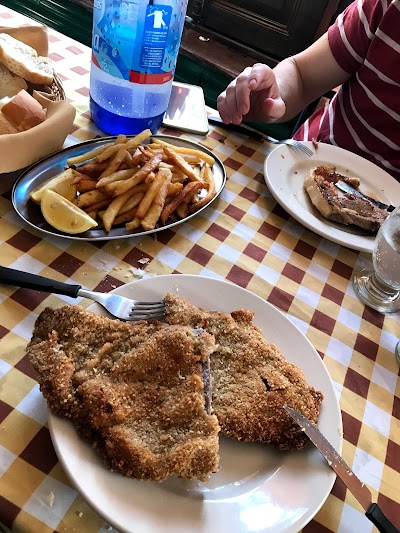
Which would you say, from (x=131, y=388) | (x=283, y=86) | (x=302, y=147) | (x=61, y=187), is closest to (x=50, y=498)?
(x=131, y=388)

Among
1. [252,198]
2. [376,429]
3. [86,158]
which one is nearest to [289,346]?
[376,429]

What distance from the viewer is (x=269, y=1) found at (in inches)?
150

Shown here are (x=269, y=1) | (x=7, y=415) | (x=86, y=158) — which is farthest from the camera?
(x=269, y=1)

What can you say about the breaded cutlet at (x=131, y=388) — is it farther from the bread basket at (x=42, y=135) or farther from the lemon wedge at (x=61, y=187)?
the bread basket at (x=42, y=135)

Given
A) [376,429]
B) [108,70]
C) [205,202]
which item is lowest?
[376,429]

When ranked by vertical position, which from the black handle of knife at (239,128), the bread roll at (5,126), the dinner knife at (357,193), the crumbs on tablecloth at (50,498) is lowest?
the crumbs on tablecloth at (50,498)

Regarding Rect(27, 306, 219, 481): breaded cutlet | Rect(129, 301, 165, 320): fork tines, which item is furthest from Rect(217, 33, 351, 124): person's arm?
Rect(27, 306, 219, 481): breaded cutlet

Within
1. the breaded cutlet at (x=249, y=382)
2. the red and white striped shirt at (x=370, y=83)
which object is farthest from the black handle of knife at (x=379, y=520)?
the red and white striped shirt at (x=370, y=83)

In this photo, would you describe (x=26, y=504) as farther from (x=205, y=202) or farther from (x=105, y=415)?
(x=205, y=202)

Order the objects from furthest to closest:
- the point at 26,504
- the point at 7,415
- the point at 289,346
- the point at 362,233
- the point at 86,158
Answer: the point at 362,233 < the point at 86,158 < the point at 289,346 < the point at 7,415 < the point at 26,504

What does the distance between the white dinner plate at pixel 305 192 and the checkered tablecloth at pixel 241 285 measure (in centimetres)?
6

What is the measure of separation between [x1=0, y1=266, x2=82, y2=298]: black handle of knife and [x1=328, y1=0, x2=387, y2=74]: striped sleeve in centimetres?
179

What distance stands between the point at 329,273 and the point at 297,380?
1.84 feet

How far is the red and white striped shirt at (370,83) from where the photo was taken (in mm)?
1985
